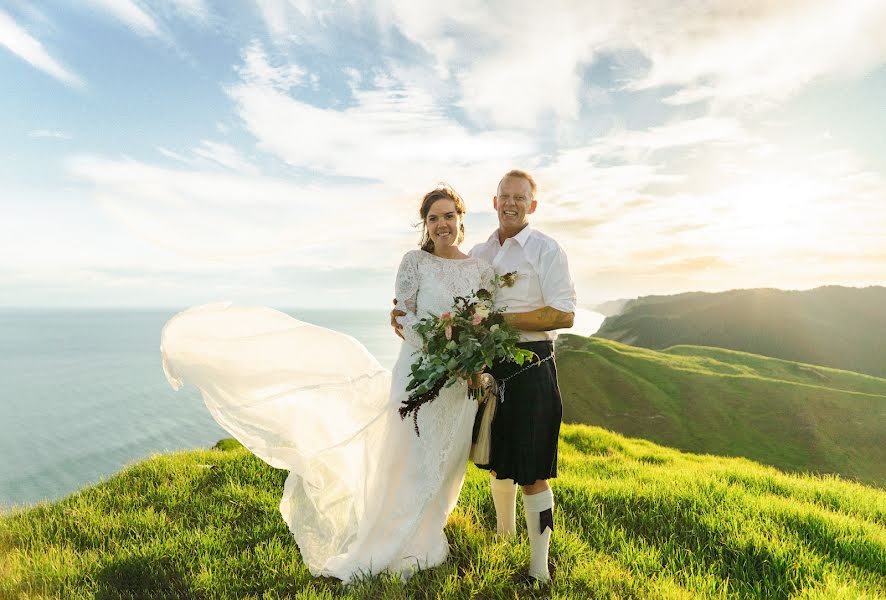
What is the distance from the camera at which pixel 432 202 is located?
4934 mm

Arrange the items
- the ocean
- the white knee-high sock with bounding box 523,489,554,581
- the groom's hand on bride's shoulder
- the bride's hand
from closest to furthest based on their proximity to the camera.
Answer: the bride's hand
the white knee-high sock with bounding box 523,489,554,581
the groom's hand on bride's shoulder
the ocean

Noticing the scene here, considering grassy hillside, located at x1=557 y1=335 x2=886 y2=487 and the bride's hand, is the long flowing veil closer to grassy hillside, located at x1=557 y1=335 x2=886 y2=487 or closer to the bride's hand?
the bride's hand

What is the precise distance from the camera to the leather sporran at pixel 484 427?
475cm

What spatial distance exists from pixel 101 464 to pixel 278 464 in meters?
103

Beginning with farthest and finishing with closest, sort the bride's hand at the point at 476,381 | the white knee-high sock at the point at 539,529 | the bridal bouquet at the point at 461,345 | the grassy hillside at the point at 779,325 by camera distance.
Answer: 1. the grassy hillside at the point at 779,325
2. the white knee-high sock at the point at 539,529
3. the bride's hand at the point at 476,381
4. the bridal bouquet at the point at 461,345

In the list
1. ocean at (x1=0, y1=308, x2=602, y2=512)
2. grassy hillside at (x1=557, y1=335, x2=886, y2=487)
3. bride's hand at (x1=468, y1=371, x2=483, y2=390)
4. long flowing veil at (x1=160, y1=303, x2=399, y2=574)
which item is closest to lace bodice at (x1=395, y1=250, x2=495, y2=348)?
bride's hand at (x1=468, y1=371, x2=483, y2=390)

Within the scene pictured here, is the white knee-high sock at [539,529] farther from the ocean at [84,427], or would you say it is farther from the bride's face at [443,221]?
the ocean at [84,427]

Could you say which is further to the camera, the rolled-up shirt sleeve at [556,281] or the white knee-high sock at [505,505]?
the white knee-high sock at [505,505]

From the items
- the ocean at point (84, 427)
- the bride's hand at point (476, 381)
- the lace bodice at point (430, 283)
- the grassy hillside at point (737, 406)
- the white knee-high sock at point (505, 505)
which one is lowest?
the ocean at point (84, 427)

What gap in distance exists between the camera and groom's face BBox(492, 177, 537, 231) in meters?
4.72

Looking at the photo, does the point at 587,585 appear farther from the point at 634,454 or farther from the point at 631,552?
the point at 634,454

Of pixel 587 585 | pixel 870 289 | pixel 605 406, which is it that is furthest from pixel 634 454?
pixel 870 289

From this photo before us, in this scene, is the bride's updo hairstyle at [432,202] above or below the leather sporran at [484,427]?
above

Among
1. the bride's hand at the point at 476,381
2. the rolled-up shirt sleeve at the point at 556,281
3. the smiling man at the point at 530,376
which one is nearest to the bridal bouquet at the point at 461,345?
the bride's hand at the point at 476,381
